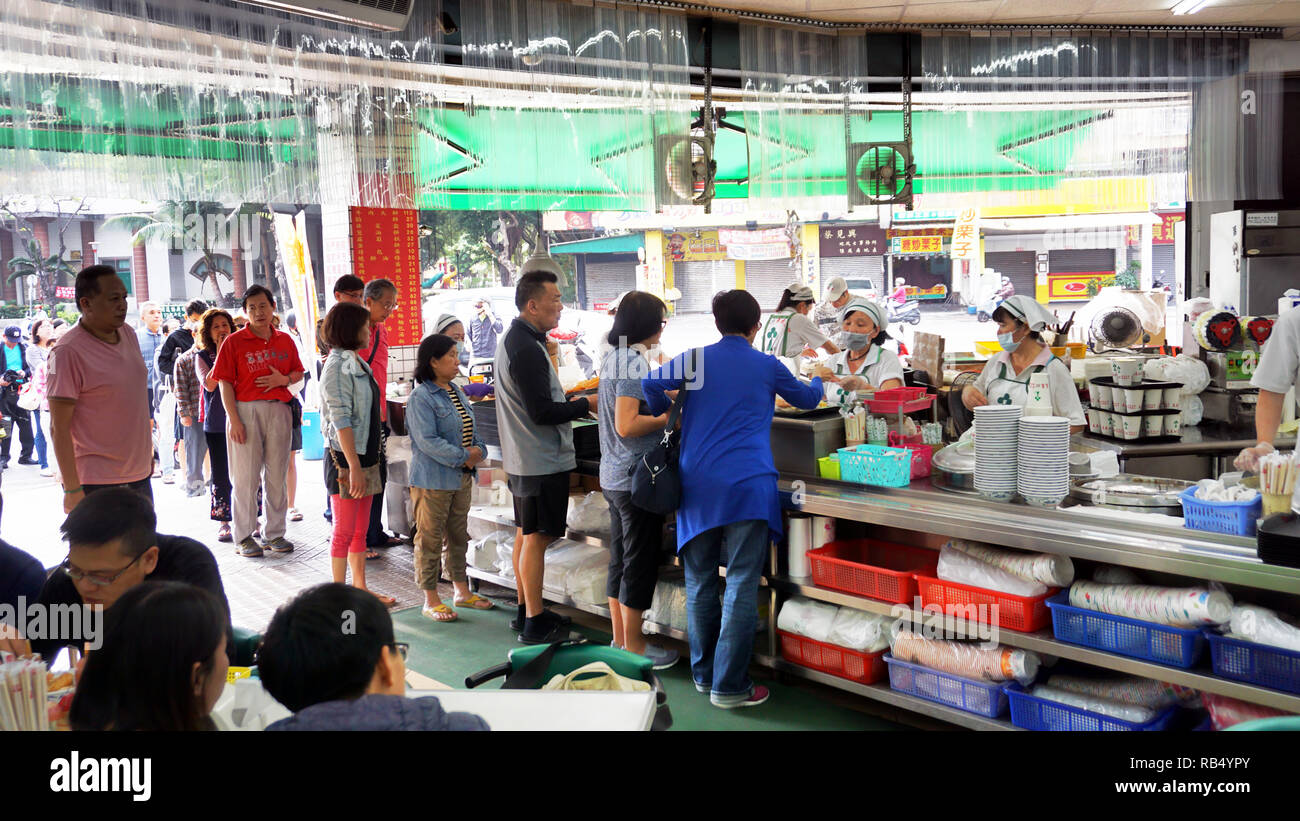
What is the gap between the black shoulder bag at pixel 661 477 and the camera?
3562 mm

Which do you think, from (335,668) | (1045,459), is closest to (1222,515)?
(1045,459)

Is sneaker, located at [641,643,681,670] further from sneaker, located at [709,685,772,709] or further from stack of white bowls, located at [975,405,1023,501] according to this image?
stack of white bowls, located at [975,405,1023,501]

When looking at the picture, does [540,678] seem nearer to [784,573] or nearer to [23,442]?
[784,573]

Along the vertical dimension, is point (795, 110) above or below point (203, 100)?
above

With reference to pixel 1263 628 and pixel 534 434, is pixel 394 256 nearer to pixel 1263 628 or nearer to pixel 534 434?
pixel 534 434

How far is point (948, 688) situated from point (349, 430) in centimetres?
286

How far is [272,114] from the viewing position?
15.3 ft

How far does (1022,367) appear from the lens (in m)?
4.45

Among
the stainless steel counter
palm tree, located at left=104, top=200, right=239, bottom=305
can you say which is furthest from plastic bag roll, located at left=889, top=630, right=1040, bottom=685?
palm tree, located at left=104, top=200, right=239, bottom=305

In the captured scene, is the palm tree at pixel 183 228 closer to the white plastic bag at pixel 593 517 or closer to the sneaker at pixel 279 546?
the sneaker at pixel 279 546

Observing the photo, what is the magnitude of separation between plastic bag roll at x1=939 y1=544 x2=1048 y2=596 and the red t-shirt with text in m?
4.13

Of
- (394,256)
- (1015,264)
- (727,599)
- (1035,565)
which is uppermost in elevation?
(1015,264)

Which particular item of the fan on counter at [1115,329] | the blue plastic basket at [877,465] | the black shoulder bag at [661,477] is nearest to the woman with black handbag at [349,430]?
the black shoulder bag at [661,477]
